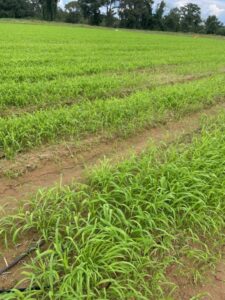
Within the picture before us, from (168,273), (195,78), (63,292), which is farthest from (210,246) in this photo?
(195,78)

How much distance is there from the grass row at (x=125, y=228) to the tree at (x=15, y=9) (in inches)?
2613

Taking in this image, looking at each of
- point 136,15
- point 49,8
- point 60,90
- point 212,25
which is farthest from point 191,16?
point 60,90

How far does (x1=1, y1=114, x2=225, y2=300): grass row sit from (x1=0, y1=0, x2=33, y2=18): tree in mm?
66382

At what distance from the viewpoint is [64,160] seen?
4180mm

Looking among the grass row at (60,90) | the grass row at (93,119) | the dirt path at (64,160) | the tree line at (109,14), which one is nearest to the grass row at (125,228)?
the dirt path at (64,160)

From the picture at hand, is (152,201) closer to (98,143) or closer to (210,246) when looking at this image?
(210,246)

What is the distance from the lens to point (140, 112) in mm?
5891

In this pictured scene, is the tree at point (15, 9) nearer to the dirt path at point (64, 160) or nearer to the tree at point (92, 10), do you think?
the tree at point (92, 10)

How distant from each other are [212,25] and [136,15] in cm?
1742

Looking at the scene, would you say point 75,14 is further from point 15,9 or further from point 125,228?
point 125,228

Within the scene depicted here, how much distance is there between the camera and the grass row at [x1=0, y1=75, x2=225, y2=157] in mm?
4516

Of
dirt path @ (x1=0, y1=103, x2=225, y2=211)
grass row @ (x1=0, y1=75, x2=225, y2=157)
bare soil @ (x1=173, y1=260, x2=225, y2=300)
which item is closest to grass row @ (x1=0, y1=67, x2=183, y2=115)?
grass row @ (x1=0, y1=75, x2=225, y2=157)

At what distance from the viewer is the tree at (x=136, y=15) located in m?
64.2

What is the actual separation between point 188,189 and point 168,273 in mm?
1005
